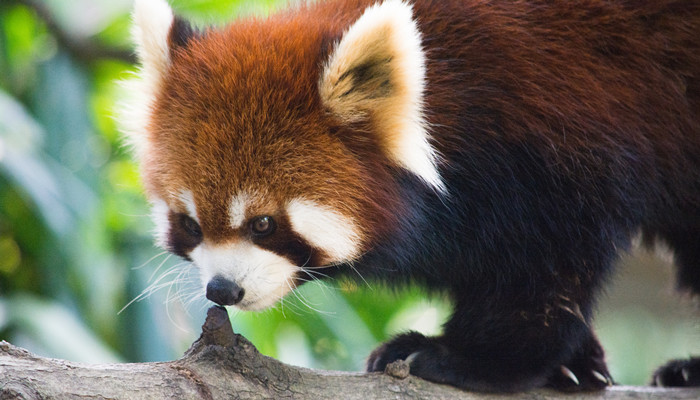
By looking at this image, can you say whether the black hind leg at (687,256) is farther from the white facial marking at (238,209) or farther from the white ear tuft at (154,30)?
the white ear tuft at (154,30)

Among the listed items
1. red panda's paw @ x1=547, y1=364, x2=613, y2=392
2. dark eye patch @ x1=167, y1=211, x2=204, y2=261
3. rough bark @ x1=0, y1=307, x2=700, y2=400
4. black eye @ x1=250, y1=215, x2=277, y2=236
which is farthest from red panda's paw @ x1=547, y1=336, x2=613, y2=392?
dark eye patch @ x1=167, y1=211, x2=204, y2=261

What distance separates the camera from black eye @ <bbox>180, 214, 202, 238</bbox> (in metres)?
2.27

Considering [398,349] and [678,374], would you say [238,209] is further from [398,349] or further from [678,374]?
[678,374]

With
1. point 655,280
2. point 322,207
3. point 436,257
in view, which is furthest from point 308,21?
point 655,280

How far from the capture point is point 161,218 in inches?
97.0

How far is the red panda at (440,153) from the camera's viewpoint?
2.19 m

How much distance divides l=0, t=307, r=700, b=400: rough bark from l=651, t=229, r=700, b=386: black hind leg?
1.04 metres

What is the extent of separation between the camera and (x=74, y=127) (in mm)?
4422

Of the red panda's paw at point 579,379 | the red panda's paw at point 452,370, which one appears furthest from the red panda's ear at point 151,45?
the red panda's paw at point 579,379

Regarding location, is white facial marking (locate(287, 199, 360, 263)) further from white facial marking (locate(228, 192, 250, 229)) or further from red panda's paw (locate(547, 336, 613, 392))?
red panda's paw (locate(547, 336, 613, 392))

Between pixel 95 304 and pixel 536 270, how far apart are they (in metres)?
2.44

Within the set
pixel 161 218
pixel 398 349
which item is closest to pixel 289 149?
pixel 161 218

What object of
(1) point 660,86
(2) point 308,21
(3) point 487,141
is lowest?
(3) point 487,141

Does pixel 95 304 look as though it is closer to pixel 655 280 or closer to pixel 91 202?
pixel 91 202
